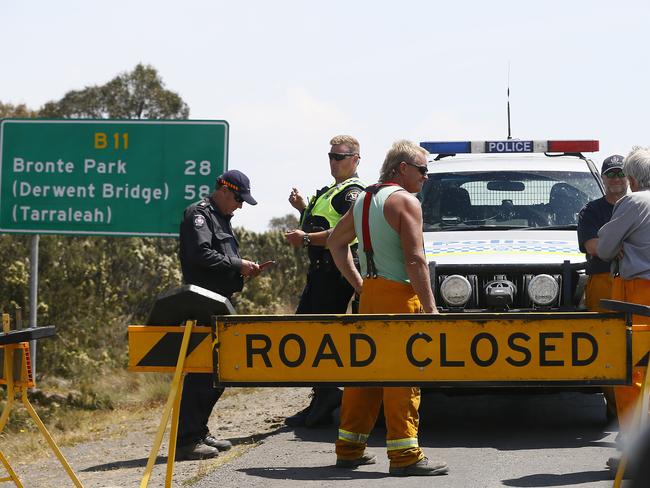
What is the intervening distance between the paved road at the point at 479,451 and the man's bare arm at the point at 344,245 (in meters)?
1.17

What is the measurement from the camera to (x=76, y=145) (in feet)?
44.6

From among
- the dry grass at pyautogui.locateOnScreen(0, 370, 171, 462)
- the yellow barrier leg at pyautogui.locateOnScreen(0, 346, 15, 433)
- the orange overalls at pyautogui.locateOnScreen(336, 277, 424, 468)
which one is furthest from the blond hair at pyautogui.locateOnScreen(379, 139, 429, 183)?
the dry grass at pyautogui.locateOnScreen(0, 370, 171, 462)

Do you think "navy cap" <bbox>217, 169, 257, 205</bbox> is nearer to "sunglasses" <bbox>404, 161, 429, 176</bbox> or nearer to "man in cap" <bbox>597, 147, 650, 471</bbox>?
"sunglasses" <bbox>404, 161, 429, 176</bbox>

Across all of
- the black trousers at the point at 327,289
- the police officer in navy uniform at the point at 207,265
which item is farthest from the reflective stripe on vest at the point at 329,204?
the police officer in navy uniform at the point at 207,265

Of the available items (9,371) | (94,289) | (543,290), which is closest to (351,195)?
(543,290)

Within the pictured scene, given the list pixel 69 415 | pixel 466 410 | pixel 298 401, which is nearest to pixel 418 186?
pixel 466 410

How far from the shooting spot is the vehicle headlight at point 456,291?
902 cm

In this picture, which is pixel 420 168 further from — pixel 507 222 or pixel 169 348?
pixel 507 222

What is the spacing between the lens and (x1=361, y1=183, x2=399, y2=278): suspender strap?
293 inches

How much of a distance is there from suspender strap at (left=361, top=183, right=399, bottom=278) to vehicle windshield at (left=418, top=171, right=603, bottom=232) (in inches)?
109

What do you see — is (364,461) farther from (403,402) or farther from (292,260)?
(292,260)

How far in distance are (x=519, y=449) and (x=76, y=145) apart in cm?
683

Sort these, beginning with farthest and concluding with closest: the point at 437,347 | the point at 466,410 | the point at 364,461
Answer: the point at 466,410 → the point at 364,461 → the point at 437,347

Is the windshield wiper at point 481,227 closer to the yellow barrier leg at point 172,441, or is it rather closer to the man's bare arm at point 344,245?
the man's bare arm at point 344,245
